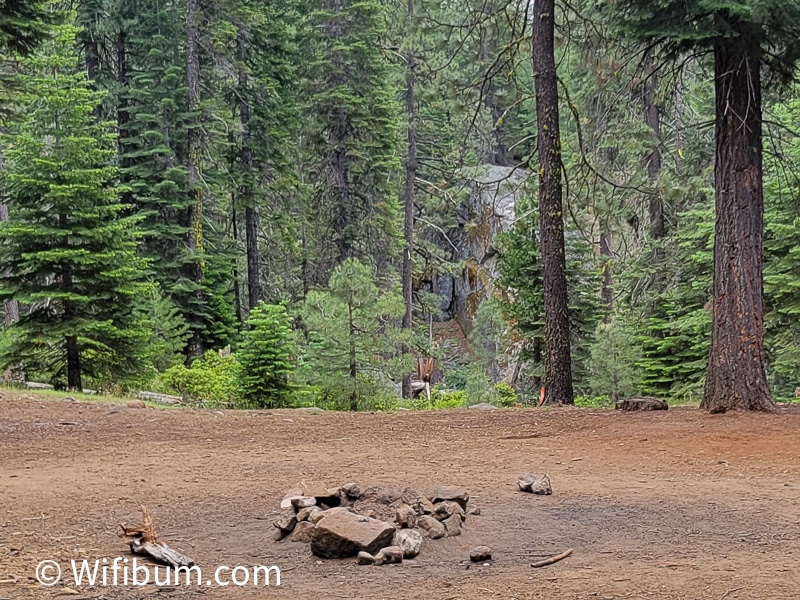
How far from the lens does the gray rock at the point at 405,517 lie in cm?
439

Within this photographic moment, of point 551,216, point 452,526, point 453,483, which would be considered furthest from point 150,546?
point 551,216

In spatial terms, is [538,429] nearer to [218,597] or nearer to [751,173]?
[751,173]

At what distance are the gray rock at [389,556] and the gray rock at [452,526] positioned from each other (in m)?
0.44

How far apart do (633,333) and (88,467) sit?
44.8ft

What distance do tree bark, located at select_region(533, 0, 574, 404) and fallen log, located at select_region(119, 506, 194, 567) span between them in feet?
24.3

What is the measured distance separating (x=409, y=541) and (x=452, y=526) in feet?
1.25

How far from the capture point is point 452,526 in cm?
441

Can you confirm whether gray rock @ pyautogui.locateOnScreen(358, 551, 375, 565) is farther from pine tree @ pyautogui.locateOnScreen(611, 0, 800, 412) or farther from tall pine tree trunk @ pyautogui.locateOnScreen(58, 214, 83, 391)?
tall pine tree trunk @ pyautogui.locateOnScreen(58, 214, 83, 391)

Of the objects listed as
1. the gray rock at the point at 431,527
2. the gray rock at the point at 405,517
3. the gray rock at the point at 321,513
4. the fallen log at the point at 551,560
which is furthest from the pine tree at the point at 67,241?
the fallen log at the point at 551,560

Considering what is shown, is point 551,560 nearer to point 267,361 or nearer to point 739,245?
point 739,245

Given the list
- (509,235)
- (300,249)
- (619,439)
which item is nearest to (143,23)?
(300,249)

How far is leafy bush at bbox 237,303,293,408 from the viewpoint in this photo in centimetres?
1228

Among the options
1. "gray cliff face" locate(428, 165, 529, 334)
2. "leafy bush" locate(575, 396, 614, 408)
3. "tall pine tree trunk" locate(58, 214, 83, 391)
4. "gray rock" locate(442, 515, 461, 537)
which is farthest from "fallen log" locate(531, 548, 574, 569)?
"gray cliff face" locate(428, 165, 529, 334)

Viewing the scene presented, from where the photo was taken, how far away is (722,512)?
4934 mm
